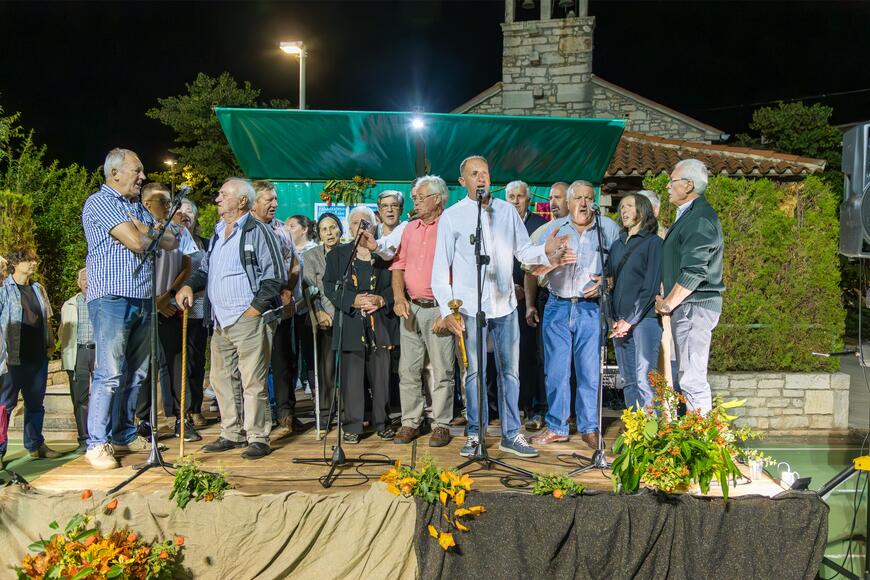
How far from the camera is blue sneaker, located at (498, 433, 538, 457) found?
4754 millimetres

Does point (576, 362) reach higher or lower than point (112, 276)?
lower

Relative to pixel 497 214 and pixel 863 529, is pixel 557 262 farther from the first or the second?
pixel 863 529

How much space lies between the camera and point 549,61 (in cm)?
1332

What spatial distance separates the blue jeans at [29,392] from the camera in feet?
18.7

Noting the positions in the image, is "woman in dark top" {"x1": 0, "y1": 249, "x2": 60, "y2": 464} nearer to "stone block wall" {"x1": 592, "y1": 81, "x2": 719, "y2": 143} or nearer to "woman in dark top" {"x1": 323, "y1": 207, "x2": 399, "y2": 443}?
"woman in dark top" {"x1": 323, "y1": 207, "x2": 399, "y2": 443}

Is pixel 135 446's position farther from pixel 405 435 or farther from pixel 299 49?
pixel 299 49

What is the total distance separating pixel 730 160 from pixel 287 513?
12.8 m

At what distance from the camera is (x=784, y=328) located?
25.1 ft

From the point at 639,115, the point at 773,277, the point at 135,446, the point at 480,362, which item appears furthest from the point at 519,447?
the point at 639,115

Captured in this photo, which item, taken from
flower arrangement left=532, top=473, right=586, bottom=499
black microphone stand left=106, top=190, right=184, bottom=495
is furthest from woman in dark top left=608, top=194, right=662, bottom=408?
black microphone stand left=106, top=190, right=184, bottom=495

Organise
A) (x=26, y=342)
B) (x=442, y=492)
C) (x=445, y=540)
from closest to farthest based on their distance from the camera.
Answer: (x=445, y=540), (x=442, y=492), (x=26, y=342)

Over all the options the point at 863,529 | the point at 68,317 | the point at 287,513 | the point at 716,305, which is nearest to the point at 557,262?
the point at 716,305

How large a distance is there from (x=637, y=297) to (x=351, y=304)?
6.93 ft

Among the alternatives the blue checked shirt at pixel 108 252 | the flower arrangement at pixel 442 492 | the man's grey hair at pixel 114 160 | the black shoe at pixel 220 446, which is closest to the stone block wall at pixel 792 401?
the flower arrangement at pixel 442 492
